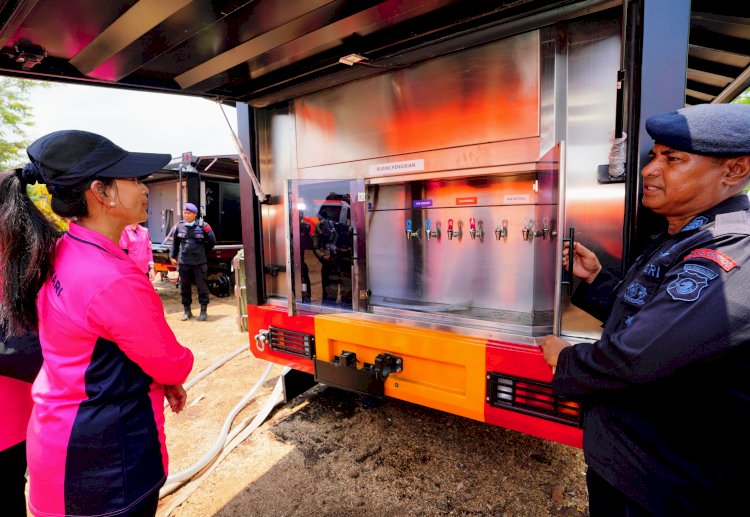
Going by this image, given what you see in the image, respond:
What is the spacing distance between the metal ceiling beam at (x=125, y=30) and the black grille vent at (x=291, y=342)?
193 centimetres

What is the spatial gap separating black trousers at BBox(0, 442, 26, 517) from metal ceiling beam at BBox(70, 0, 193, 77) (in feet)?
6.46

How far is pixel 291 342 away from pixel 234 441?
90 cm

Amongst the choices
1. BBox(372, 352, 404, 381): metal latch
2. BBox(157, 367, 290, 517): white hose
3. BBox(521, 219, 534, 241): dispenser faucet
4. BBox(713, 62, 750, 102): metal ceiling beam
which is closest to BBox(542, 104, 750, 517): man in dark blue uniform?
BBox(372, 352, 404, 381): metal latch

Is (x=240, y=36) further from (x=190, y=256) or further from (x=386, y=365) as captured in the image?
(x=190, y=256)

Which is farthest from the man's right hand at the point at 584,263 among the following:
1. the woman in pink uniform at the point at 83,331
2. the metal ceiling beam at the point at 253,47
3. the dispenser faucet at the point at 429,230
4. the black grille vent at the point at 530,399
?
the woman in pink uniform at the point at 83,331

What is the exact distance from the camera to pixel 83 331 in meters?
1.24

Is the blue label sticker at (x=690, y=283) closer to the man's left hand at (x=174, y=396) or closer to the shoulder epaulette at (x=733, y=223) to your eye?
the shoulder epaulette at (x=733, y=223)

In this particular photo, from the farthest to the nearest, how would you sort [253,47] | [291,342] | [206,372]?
1. [206,372]
2. [291,342]
3. [253,47]

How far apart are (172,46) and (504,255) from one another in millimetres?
2440

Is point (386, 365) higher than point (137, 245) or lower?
lower

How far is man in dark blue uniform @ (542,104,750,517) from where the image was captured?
1048 mm

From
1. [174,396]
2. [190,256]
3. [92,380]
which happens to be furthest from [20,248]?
[190,256]

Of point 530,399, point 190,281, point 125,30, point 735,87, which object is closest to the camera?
point 530,399

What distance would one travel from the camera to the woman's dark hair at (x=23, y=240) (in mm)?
1268
